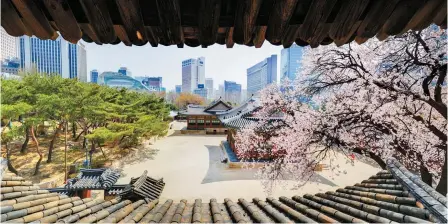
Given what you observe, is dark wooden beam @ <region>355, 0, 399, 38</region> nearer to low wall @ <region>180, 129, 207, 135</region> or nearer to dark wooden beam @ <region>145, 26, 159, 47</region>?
dark wooden beam @ <region>145, 26, 159, 47</region>

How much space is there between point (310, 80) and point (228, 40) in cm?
622

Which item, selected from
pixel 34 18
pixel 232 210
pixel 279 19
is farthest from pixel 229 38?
pixel 232 210

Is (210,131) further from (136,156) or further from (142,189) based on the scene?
(142,189)

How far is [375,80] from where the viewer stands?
5.41 metres

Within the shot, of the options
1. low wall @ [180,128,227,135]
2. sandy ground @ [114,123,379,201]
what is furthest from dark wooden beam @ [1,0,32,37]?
low wall @ [180,128,227,135]

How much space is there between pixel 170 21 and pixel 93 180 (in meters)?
10.0

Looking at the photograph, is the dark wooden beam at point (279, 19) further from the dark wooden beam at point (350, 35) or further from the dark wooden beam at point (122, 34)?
the dark wooden beam at point (122, 34)

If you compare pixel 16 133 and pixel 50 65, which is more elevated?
pixel 50 65

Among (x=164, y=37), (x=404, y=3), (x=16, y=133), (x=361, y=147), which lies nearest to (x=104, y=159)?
(x=16, y=133)

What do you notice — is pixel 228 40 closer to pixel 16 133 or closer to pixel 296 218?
pixel 296 218

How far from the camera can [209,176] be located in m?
12.9

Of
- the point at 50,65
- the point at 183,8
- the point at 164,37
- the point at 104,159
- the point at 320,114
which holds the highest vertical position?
the point at 50,65

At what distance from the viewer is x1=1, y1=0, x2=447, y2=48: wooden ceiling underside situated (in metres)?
1.28

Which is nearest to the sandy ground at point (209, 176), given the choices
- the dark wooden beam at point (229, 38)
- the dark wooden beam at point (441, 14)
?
the dark wooden beam at point (229, 38)
